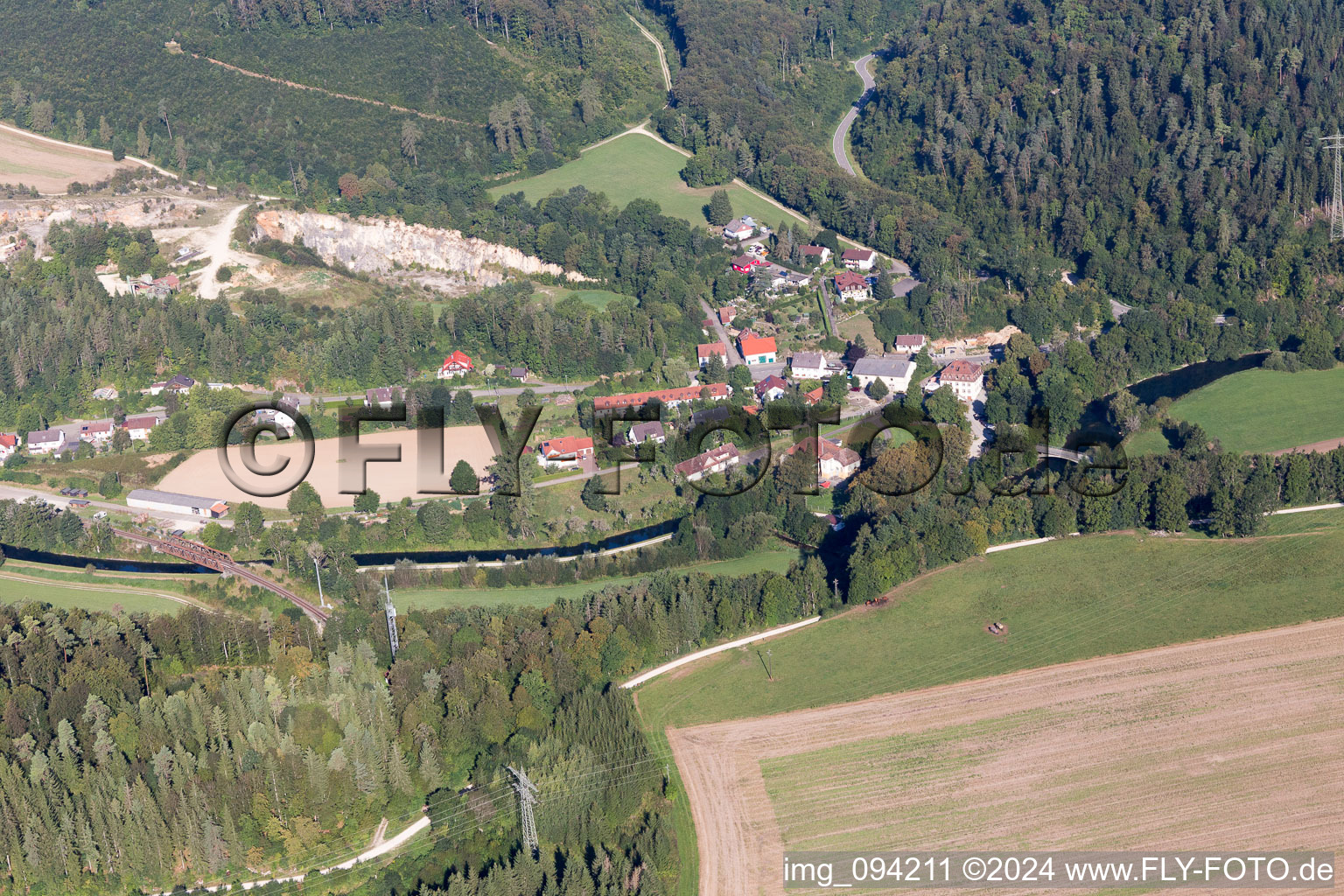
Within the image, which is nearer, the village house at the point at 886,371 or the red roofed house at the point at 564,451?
the red roofed house at the point at 564,451

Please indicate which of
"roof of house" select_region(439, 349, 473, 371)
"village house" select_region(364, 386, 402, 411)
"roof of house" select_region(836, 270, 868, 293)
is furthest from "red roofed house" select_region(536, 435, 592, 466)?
"roof of house" select_region(836, 270, 868, 293)

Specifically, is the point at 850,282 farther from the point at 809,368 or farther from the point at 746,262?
the point at 809,368

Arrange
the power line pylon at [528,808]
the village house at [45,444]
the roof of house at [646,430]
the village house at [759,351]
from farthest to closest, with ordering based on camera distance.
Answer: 1. the village house at [759,351]
2. the village house at [45,444]
3. the roof of house at [646,430]
4. the power line pylon at [528,808]

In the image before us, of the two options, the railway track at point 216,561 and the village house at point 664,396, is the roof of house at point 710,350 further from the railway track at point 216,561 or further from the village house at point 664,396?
the railway track at point 216,561

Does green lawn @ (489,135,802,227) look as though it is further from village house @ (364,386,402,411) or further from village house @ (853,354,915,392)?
village house @ (364,386,402,411)

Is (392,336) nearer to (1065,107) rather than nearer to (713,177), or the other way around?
(713,177)

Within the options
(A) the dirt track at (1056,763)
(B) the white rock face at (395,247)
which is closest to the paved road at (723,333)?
(B) the white rock face at (395,247)
